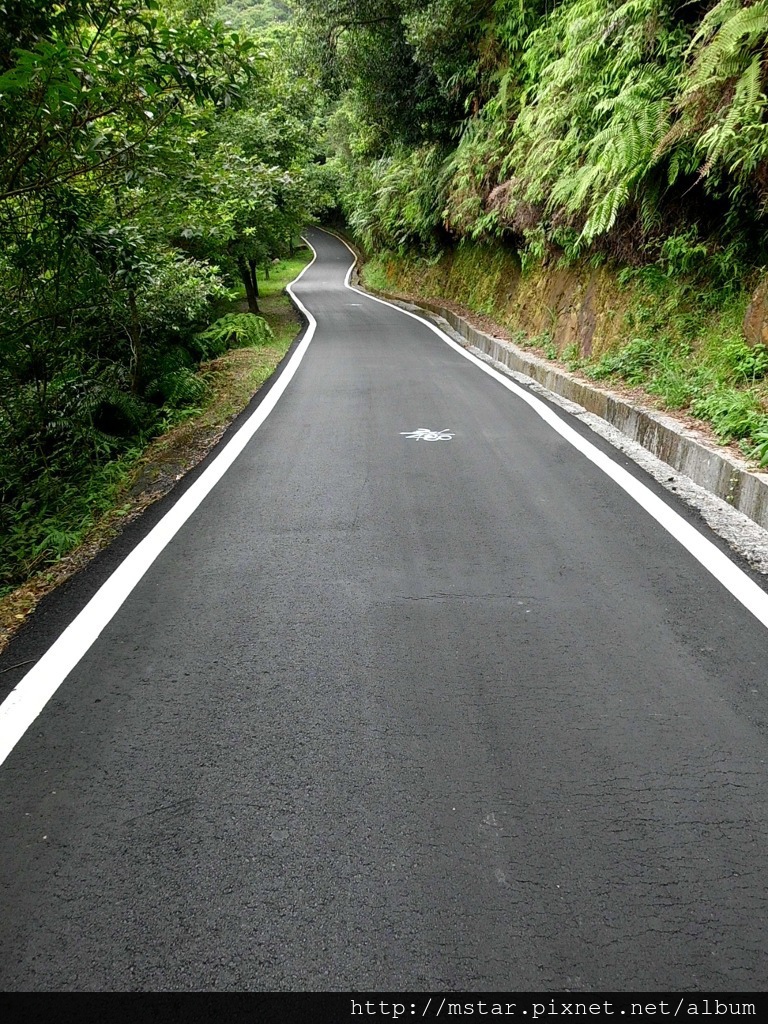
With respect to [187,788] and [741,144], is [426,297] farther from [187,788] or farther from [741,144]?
[187,788]

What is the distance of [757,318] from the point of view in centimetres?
644

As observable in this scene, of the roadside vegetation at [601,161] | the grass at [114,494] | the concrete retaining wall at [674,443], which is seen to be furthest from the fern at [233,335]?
the concrete retaining wall at [674,443]

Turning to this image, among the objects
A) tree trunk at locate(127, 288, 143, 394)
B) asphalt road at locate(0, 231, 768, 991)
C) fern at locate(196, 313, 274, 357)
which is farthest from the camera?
fern at locate(196, 313, 274, 357)

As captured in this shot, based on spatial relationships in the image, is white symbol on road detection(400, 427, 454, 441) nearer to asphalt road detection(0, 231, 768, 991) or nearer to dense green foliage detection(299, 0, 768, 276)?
asphalt road detection(0, 231, 768, 991)

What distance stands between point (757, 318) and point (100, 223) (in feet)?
19.6

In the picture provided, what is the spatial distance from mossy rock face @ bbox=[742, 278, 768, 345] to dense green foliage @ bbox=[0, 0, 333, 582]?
5.01m

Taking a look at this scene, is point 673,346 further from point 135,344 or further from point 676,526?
point 135,344

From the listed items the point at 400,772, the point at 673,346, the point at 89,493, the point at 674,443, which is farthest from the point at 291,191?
the point at 400,772

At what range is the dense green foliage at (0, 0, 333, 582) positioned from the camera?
445 cm

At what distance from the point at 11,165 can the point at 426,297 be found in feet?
63.2

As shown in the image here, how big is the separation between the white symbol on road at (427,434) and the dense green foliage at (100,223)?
275 cm

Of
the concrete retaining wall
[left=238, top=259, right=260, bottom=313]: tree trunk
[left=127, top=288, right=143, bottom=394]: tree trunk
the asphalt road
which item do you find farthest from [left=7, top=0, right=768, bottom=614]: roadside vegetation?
[left=238, top=259, right=260, bottom=313]: tree trunk

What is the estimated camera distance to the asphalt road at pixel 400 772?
1.77 metres

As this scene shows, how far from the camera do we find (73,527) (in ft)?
18.0
